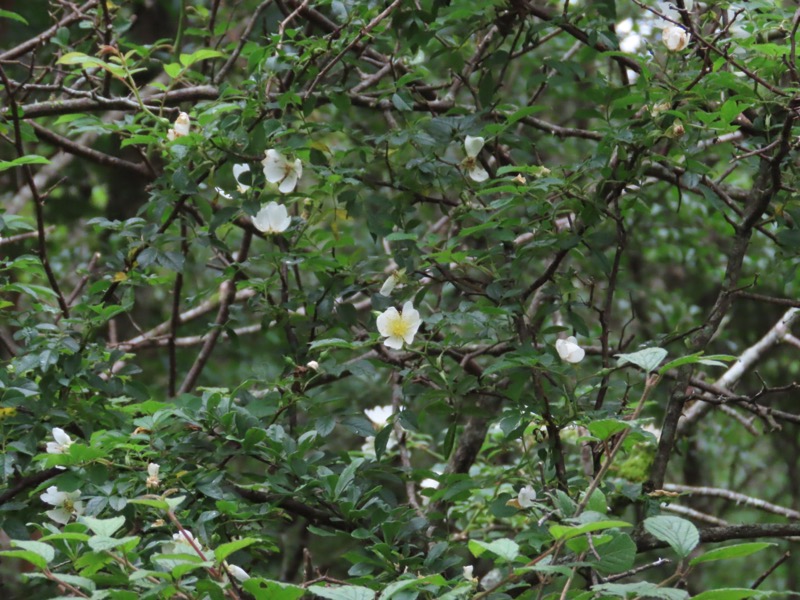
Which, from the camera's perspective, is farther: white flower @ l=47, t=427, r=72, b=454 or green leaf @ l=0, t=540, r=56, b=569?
white flower @ l=47, t=427, r=72, b=454

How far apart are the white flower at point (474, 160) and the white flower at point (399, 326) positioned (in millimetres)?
338

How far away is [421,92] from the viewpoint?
232 centimetres

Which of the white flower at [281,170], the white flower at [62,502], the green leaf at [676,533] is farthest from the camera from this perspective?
the white flower at [281,170]

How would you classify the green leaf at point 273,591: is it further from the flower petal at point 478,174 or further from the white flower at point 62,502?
the flower petal at point 478,174

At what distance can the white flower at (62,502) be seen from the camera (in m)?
1.58

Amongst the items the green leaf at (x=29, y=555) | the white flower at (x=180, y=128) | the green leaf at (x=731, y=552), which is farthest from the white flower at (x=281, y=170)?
the green leaf at (x=731, y=552)

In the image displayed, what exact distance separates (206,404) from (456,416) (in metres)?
0.44

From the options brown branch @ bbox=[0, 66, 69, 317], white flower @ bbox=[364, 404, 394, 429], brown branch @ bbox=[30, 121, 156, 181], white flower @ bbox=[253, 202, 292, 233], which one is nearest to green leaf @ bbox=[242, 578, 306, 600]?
white flower @ bbox=[253, 202, 292, 233]

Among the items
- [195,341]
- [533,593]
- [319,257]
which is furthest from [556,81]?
[195,341]

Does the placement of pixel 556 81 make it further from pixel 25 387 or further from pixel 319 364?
pixel 25 387

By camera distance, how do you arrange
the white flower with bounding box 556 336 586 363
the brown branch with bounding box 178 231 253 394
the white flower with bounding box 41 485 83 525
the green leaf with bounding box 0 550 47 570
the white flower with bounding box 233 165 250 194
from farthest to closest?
the brown branch with bounding box 178 231 253 394 < the white flower with bounding box 233 165 250 194 < the white flower with bounding box 556 336 586 363 < the white flower with bounding box 41 485 83 525 < the green leaf with bounding box 0 550 47 570

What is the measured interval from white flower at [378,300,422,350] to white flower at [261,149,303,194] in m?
0.33

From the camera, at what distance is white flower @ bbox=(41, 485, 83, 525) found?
158 centimetres

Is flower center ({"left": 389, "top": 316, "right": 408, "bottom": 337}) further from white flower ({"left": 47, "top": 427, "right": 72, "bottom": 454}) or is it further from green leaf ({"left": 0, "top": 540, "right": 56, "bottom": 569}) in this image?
green leaf ({"left": 0, "top": 540, "right": 56, "bottom": 569})
